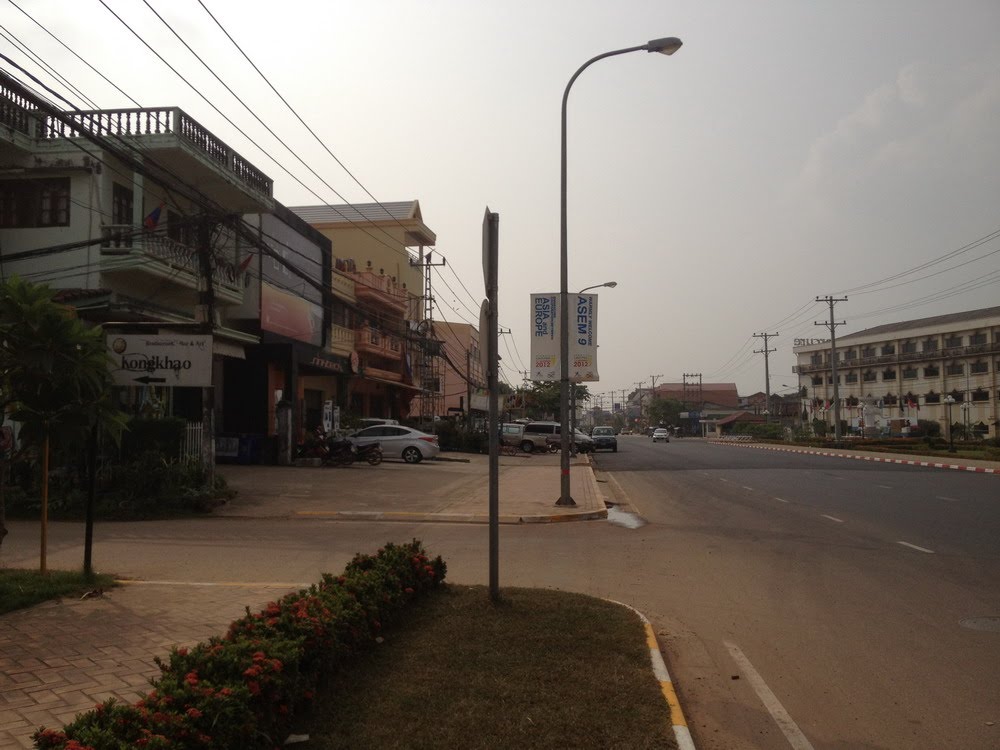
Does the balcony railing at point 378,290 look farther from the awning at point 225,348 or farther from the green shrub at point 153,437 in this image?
the green shrub at point 153,437

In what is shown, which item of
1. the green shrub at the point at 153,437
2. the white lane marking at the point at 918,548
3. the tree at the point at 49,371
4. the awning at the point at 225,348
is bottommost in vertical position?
the white lane marking at the point at 918,548

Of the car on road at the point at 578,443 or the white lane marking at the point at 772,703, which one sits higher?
the car on road at the point at 578,443

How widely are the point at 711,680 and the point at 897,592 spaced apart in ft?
12.7

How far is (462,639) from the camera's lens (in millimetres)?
5824

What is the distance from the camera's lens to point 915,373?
85.0m

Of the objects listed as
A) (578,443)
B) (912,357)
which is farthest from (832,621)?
(912,357)

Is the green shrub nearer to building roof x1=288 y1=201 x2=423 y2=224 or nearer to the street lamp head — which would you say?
the street lamp head

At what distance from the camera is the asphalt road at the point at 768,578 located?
5004 mm

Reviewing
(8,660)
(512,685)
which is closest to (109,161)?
(8,660)

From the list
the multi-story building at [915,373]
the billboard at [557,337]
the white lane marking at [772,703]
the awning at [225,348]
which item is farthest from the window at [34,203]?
the multi-story building at [915,373]

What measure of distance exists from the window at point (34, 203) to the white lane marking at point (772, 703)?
62.0 ft

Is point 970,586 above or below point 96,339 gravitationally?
below

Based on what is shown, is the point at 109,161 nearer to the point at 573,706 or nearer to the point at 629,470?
the point at 573,706

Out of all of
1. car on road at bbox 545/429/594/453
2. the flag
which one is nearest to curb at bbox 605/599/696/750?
the flag
